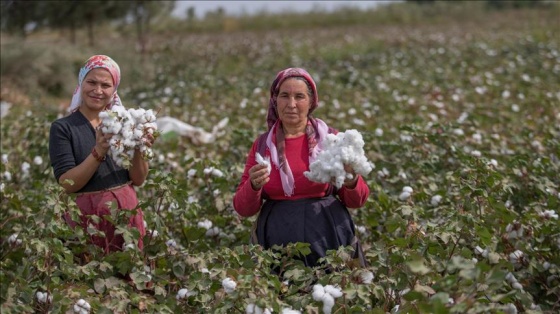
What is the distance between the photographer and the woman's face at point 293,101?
2.43 m

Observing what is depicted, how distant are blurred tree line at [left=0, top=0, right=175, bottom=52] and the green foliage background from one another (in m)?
0.52

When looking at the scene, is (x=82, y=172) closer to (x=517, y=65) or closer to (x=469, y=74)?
(x=469, y=74)

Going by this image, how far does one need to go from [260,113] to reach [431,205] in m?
3.49

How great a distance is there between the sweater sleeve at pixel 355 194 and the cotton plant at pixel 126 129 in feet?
2.31

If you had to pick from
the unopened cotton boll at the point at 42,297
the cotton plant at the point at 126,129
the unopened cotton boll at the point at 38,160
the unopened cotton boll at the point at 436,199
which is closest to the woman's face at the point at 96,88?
the cotton plant at the point at 126,129

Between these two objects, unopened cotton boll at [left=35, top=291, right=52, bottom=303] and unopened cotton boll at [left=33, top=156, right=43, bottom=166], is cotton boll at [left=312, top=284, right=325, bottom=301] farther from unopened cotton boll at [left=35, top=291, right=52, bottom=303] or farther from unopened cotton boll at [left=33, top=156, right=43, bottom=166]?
unopened cotton boll at [left=33, top=156, right=43, bottom=166]

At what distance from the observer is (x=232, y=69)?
11297 mm

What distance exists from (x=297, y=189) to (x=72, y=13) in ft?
29.3

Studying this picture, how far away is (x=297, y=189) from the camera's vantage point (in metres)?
2.46

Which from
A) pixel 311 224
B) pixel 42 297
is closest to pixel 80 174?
pixel 42 297

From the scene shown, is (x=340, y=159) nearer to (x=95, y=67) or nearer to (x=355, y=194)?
(x=355, y=194)

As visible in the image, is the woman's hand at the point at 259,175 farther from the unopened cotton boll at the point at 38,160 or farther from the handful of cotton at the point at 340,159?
the unopened cotton boll at the point at 38,160

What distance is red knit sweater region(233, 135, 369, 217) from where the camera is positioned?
7.94 feet

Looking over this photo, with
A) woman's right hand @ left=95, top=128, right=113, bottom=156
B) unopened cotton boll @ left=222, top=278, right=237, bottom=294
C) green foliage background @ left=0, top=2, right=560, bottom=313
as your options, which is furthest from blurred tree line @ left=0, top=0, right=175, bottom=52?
unopened cotton boll @ left=222, top=278, right=237, bottom=294
